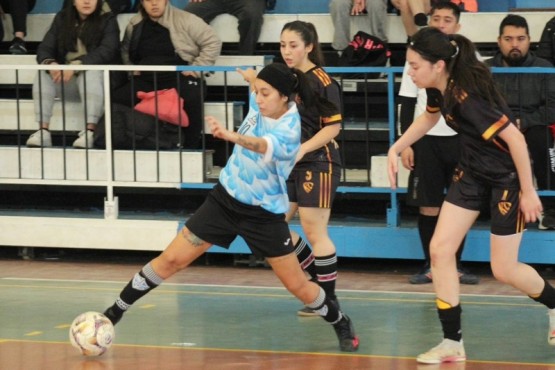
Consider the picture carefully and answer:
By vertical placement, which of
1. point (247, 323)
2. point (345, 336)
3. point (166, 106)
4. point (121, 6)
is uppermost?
point (121, 6)

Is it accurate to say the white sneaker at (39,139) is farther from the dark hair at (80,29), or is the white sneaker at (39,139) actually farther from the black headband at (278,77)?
the black headband at (278,77)

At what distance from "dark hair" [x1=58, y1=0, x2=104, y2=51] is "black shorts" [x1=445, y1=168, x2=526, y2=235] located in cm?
594

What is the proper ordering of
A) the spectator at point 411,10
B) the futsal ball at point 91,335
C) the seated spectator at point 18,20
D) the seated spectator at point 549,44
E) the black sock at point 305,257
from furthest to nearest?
the seated spectator at point 18,20 < the spectator at point 411,10 < the seated spectator at point 549,44 < the black sock at point 305,257 < the futsal ball at point 91,335

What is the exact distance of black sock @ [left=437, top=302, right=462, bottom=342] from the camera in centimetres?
721

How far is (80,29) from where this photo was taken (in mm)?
12234

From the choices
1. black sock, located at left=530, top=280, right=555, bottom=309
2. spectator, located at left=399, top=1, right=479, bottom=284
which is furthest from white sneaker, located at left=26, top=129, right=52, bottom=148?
black sock, located at left=530, top=280, right=555, bottom=309

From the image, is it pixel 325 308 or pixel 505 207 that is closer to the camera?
pixel 505 207

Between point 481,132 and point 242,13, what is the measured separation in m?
6.60

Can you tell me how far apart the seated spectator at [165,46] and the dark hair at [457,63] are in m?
4.83

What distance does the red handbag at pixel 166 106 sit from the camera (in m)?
11.5

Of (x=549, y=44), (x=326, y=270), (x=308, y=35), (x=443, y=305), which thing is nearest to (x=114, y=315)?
(x=326, y=270)

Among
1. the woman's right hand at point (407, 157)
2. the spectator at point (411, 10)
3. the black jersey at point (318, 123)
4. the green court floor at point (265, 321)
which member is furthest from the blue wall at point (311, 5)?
the black jersey at point (318, 123)

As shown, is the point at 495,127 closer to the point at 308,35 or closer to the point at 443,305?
the point at 443,305

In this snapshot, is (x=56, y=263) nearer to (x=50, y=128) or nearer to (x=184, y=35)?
(x=50, y=128)
